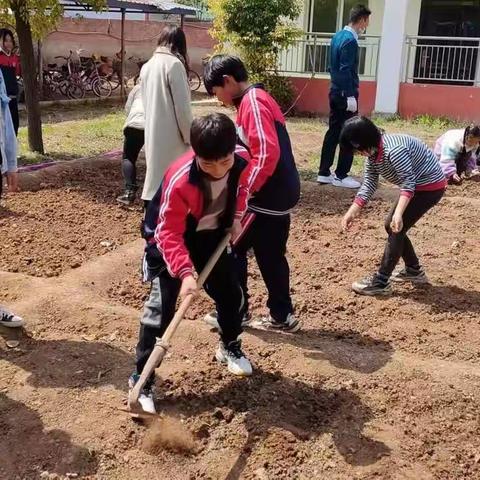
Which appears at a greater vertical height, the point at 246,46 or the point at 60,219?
the point at 246,46

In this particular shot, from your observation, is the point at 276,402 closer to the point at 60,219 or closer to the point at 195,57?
the point at 60,219

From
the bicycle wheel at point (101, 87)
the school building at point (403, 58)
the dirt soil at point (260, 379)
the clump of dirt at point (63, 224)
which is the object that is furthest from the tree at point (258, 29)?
the dirt soil at point (260, 379)

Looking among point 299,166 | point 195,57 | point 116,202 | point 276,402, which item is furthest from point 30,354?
point 195,57

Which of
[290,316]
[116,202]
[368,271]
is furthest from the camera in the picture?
[116,202]

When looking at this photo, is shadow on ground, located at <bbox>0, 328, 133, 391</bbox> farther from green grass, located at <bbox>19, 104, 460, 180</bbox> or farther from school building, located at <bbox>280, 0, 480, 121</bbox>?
school building, located at <bbox>280, 0, 480, 121</bbox>

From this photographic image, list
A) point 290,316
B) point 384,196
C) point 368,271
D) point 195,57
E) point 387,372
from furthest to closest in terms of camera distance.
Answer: point 195,57 → point 384,196 → point 368,271 → point 290,316 → point 387,372

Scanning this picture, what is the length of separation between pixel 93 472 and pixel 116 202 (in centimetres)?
422

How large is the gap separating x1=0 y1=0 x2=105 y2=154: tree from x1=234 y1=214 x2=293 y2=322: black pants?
216 inches

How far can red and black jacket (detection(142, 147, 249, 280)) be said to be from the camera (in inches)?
110

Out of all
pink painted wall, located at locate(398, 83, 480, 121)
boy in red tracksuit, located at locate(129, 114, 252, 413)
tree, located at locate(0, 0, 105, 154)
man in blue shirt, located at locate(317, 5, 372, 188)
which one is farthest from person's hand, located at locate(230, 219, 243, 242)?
pink painted wall, located at locate(398, 83, 480, 121)

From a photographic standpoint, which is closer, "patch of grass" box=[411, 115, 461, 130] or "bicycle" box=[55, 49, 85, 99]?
"patch of grass" box=[411, 115, 461, 130]

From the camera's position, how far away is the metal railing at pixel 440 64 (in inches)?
507

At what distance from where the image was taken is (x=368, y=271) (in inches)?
201

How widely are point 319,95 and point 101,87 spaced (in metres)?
5.98
